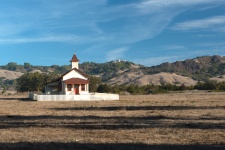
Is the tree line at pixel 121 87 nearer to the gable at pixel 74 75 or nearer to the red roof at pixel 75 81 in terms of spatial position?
the gable at pixel 74 75

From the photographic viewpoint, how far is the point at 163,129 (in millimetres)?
18312

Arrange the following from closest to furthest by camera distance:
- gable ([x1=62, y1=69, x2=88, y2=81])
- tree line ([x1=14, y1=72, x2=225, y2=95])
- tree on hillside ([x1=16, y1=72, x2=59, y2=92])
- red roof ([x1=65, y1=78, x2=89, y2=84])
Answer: red roof ([x1=65, y1=78, x2=89, y2=84]), gable ([x1=62, y1=69, x2=88, y2=81]), tree line ([x1=14, y1=72, x2=225, y2=95]), tree on hillside ([x1=16, y1=72, x2=59, y2=92])

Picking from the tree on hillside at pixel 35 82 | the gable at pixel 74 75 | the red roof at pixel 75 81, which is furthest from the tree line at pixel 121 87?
the red roof at pixel 75 81

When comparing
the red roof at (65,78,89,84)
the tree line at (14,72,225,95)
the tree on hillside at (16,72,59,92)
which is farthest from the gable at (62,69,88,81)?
the tree on hillside at (16,72,59,92)

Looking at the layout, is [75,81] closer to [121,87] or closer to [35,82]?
[121,87]

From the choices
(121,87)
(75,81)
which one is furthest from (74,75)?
(121,87)

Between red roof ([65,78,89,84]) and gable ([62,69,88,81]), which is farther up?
gable ([62,69,88,81])

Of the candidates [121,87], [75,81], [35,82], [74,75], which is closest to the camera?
[75,81]

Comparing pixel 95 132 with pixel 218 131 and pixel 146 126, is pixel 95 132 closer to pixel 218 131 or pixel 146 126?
pixel 146 126

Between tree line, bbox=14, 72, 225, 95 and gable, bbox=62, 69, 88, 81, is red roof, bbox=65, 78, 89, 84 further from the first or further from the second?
tree line, bbox=14, 72, 225, 95

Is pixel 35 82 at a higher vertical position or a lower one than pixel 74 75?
higher

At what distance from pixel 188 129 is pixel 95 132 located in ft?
14.4

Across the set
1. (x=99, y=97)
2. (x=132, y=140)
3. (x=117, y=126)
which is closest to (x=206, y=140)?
(x=132, y=140)

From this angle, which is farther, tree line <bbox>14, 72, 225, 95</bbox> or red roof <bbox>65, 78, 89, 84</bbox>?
tree line <bbox>14, 72, 225, 95</bbox>
